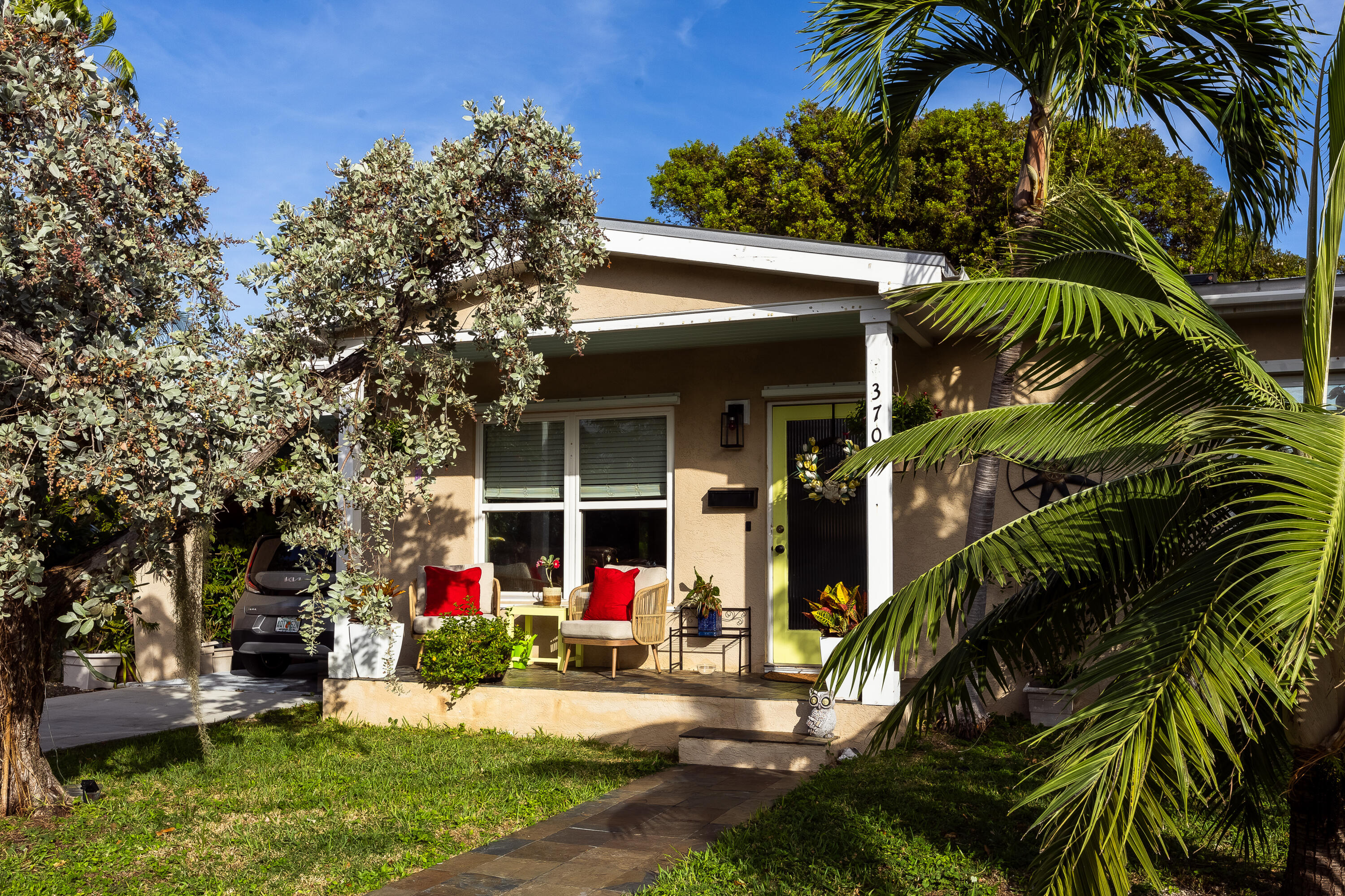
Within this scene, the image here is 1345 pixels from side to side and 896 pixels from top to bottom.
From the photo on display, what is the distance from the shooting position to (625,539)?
8750 millimetres

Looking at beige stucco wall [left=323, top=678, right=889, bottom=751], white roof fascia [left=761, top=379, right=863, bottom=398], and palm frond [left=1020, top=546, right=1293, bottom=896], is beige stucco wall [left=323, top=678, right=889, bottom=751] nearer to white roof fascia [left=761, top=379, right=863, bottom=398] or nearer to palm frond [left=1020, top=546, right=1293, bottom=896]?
white roof fascia [left=761, top=379, right=863, bottom=398]

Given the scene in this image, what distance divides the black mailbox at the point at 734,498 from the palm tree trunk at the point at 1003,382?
1918 mm

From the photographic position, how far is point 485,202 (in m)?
5.33

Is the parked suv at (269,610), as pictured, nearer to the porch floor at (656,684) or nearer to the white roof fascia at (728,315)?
the porch floor at (656,684)

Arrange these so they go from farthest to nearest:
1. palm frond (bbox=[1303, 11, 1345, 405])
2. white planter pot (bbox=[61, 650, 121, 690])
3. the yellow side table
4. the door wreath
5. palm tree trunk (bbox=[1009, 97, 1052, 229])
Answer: white planter pot (bbox=[61, 650, 121, 690]) < the yellow side table < the door wreath < palm tree trunk (bbox=[1009, 97, 1052, 229]) < palm frond (bbox=[1303, 11, 1345, 405])

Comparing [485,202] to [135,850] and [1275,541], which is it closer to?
[135,850]

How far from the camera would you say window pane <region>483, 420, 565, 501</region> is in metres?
9.04

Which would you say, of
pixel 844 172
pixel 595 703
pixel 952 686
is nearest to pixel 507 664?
pixel 595 703

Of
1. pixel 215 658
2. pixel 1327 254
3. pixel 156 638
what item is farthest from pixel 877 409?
pixel 156 638

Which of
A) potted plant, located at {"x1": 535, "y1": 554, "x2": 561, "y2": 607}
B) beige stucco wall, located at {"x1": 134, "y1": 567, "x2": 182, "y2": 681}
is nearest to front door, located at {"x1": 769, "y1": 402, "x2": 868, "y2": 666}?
potted plant, located at {"x1": 535, "y1": 554, "x2": 561, "y2": 607}

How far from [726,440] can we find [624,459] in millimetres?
1008

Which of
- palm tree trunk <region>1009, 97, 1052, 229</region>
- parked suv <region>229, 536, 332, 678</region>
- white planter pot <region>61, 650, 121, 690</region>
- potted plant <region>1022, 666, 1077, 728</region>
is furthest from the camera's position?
white planter pot <region>61, 650, 121, 690</region>

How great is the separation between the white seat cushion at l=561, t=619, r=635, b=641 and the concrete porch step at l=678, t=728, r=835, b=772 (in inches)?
53.0

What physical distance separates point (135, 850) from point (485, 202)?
142 inches
